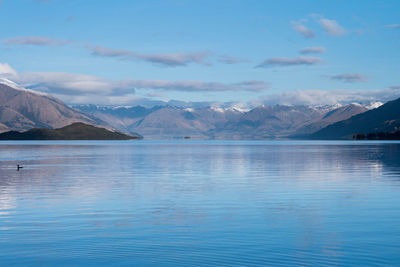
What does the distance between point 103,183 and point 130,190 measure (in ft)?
31.6

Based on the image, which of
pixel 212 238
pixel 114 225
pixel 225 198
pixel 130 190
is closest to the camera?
pixel 212 238

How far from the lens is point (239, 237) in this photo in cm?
2945

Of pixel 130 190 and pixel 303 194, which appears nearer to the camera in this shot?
pixel 303 194

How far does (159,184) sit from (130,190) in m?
7.87

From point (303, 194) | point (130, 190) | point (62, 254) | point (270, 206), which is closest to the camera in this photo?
point (62, 254)

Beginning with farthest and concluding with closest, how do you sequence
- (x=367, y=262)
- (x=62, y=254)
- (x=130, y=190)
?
(x=130, y=190) → (x=62, y=254) → (x=367, y=262)

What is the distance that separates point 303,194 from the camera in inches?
2041

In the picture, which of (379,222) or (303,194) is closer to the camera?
(379,222)

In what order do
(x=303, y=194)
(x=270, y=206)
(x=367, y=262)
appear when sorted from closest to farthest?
(x=367, y=262)
(x=270, y=206)
(x=303, y=194)

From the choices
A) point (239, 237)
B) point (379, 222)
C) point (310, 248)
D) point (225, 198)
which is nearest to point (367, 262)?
point (310, 248)

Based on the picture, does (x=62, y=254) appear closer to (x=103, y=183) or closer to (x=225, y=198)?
(x=225, y=198)

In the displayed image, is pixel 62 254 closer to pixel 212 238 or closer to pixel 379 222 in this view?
pixel 212 238

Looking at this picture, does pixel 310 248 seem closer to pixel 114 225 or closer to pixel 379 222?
pixel 379 222

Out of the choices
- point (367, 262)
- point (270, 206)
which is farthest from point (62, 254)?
point (270, 206)
